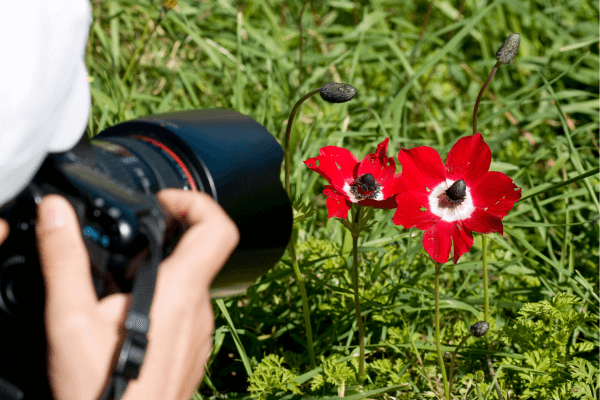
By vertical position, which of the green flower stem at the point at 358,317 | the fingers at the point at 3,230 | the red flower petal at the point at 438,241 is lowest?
the green flower stem at the point at 358,317

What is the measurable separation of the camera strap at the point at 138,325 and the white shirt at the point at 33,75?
0.39ft

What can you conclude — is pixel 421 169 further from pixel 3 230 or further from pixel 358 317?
pixel 3 230

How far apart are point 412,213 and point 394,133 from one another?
0.62 m

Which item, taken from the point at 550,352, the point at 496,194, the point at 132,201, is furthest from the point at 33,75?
the point at 550,352

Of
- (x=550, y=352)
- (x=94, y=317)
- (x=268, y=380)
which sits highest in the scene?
(x=94, y=317)

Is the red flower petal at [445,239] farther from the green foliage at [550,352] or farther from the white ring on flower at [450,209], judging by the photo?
the green foliage at [550,352]

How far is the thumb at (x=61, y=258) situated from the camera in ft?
1.73

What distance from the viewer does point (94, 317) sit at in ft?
1.77

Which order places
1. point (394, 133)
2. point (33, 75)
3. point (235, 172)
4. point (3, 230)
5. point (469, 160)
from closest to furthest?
point (33, 75)
point (3, 230)
point (235, 172)
point (469, 160)
point (394, 133)

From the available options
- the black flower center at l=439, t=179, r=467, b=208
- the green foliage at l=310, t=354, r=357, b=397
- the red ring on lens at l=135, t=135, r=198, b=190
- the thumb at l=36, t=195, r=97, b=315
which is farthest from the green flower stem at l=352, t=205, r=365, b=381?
the thumb at l=36, t=195, r=97, b=315

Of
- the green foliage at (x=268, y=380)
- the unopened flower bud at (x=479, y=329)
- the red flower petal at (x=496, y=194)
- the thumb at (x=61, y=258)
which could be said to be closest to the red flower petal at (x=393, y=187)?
the red flower petal at (x=496, y=194)

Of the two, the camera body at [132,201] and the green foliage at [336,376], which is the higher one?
the camera body at [132,201]

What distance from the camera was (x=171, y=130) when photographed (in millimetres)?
670

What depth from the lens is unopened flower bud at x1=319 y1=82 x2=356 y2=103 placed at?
2.29 ft
